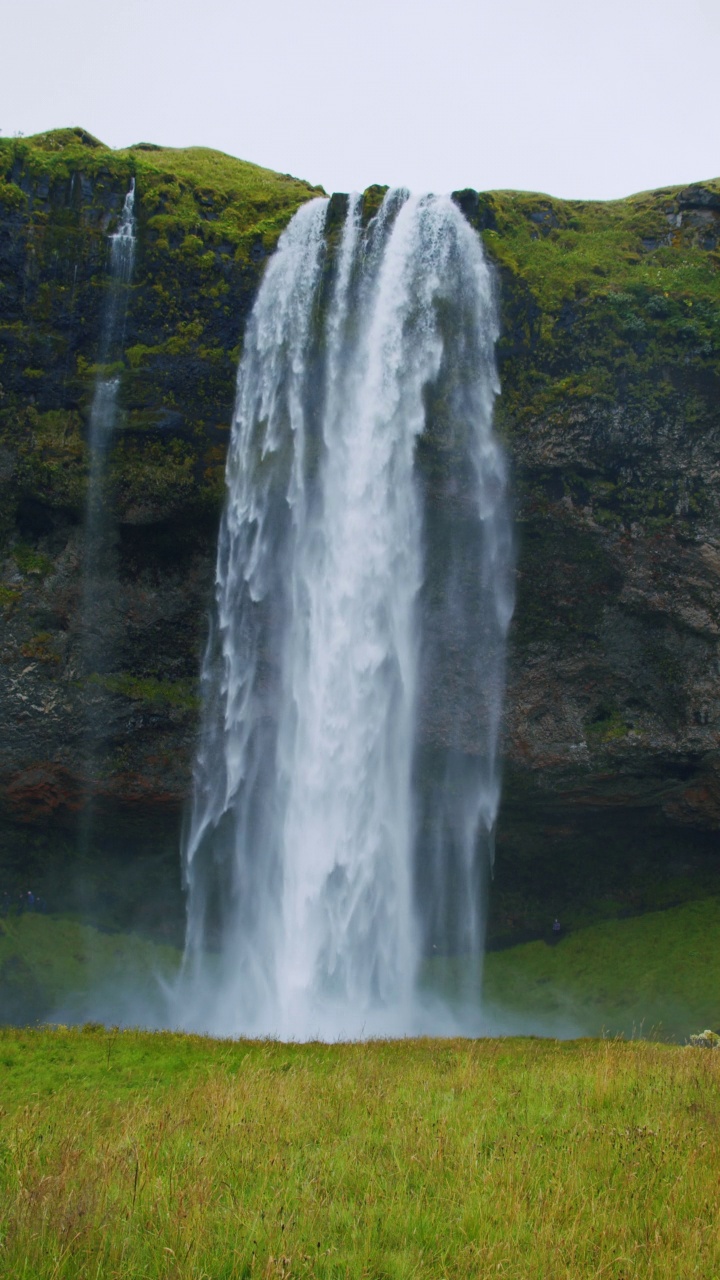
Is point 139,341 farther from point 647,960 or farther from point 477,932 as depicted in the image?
point 647,960

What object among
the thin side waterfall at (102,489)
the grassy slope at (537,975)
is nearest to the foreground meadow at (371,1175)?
the grassy slope at (537,975)

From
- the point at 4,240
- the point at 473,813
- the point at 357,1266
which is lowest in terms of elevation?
the point at 473,813

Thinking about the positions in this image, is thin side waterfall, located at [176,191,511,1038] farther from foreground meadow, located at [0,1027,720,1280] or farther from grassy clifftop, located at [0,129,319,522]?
foreground meadow, located at [0,1027,720,1280]

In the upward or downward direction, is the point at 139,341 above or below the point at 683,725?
above

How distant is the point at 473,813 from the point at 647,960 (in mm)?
6796

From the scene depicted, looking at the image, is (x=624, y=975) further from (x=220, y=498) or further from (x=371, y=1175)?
(x=371, y=1175)

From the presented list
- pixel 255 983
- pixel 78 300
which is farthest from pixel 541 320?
pixel 255 983

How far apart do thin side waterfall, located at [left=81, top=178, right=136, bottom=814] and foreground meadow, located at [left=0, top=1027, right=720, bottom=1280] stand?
59.4ft

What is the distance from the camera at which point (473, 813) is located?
29.1 meters

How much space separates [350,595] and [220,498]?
16.4ft

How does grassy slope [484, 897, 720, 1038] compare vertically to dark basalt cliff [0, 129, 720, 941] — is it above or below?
below

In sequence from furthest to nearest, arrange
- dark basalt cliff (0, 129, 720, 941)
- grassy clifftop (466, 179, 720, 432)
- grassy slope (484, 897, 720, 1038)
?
grassy clifftop (466, 179, 720, 432) → dark basalt cliff (0, 129, 720, 941) → grassy slope (484, 897, 720, 1038)

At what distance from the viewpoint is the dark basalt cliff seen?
26.8m

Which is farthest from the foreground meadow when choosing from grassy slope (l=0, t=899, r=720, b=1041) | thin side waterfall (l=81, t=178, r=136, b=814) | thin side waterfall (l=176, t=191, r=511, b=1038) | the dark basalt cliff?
thin side waterfall (l=81, t=178, r=136, b=814)
